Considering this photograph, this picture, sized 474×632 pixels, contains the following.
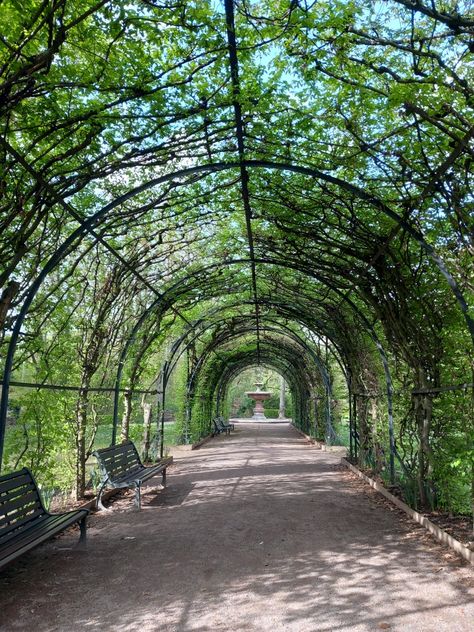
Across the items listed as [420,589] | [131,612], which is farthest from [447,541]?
[131,612]

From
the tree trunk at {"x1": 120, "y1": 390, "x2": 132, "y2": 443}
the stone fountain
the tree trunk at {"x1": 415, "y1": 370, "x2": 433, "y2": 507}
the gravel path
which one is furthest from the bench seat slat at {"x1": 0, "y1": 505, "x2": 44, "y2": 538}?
the stone fountain

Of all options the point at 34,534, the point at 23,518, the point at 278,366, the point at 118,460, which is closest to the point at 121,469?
the point at 118,460

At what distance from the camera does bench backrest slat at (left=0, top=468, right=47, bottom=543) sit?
3689 millimetres

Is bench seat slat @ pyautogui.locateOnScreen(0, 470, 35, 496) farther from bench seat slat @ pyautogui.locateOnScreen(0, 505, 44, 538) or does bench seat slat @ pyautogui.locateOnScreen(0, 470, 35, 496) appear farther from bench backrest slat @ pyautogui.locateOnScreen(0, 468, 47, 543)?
bench seat slat @ pyautogui.locateOnScreen(0, 505, 44, 538)

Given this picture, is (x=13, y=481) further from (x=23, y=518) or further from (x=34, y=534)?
(x=34, y=534)

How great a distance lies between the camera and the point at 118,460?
20.9ft

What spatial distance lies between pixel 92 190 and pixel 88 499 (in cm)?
390

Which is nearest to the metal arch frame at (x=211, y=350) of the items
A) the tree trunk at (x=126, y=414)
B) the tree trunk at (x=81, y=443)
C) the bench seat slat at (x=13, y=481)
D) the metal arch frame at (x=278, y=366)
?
the metal arch frame at (x=278, y=366)

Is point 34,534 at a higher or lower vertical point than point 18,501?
lower

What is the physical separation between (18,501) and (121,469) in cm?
255

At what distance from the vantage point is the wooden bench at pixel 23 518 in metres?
3.46

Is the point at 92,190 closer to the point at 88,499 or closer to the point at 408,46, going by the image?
the point at 408,46

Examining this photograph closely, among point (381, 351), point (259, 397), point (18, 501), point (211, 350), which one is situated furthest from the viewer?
point (259, 397)

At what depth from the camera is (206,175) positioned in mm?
5664
